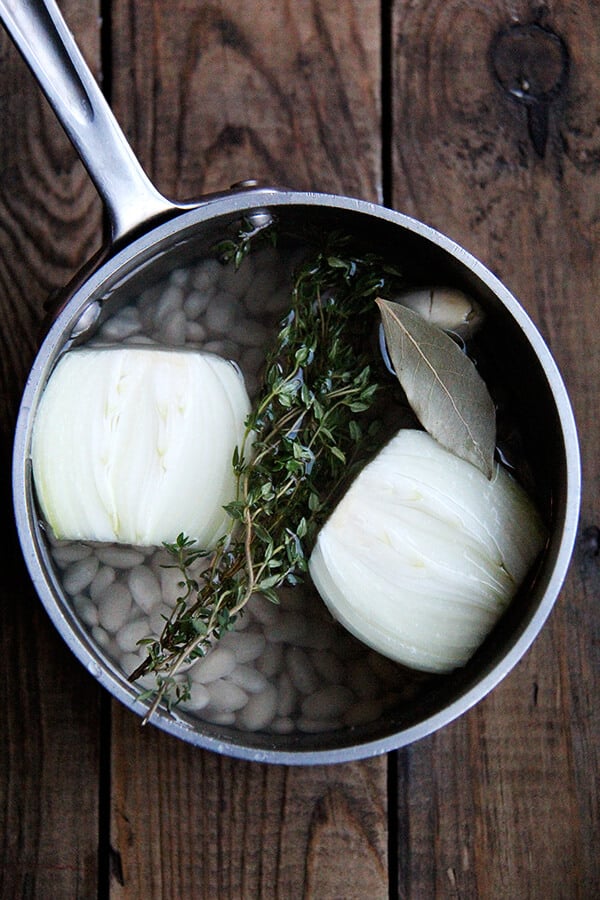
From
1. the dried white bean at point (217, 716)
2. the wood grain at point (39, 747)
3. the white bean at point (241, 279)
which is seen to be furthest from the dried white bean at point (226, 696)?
the white bean at point (241, 279)

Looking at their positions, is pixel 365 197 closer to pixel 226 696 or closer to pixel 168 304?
pixel 168 304

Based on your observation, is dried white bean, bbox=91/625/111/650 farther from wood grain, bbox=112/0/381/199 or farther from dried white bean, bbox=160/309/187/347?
wood grain, bbox=112/0/381/199

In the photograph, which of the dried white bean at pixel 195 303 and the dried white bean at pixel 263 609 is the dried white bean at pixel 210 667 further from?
the dried white bean at pixel 195 303

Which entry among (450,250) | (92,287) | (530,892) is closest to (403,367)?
(450,250)

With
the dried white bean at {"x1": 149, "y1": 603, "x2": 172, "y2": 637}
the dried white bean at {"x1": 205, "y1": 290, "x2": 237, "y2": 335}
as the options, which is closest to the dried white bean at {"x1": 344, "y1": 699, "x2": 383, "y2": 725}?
the dried white bean at {"x1": 149, "y1": 603, "x2": 172, "y2": 637}

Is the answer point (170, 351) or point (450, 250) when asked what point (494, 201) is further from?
point (170, 351)

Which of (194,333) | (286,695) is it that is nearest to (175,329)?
(194,333)

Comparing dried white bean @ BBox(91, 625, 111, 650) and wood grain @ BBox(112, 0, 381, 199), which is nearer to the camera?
dried white bean @ BBox(91, 625, 111, 650)
